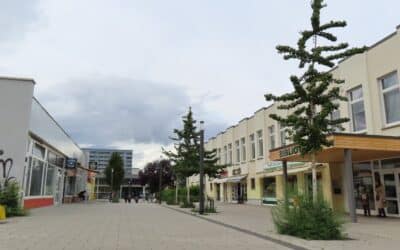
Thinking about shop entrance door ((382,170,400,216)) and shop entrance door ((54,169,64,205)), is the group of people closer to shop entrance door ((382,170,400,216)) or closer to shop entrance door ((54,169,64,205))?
shop entrance door ((382,170,400,216))

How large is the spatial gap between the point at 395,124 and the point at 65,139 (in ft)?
99.1

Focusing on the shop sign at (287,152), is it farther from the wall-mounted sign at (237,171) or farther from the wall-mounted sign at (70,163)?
the wall-mounted sign at (70,163)

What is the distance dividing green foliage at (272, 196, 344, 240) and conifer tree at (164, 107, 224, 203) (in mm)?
14746

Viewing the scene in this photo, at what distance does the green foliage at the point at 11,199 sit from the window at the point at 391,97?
60.1 ft

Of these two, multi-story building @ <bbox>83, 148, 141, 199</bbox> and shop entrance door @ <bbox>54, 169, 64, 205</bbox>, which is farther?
multi-story building @ <bbox>83, 148, 141, 199</bbox>

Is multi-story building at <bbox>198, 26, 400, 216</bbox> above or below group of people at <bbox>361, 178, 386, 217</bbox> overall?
above

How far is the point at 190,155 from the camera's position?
28.9 meters

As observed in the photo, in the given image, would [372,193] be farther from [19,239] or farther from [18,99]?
[18,99]

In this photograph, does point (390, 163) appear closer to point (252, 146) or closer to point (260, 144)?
point (260, 144)

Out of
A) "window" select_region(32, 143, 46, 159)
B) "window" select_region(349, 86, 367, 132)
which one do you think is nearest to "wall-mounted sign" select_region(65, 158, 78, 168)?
"window" select_region(32, 143, 46, 159)

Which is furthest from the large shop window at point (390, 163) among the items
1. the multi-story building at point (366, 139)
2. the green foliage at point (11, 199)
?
the green foliage at point (11, 199)

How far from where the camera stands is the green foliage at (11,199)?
749 inches

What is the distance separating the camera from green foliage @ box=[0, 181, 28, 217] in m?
19.0

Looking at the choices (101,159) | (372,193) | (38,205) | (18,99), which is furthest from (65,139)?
(101,159)
